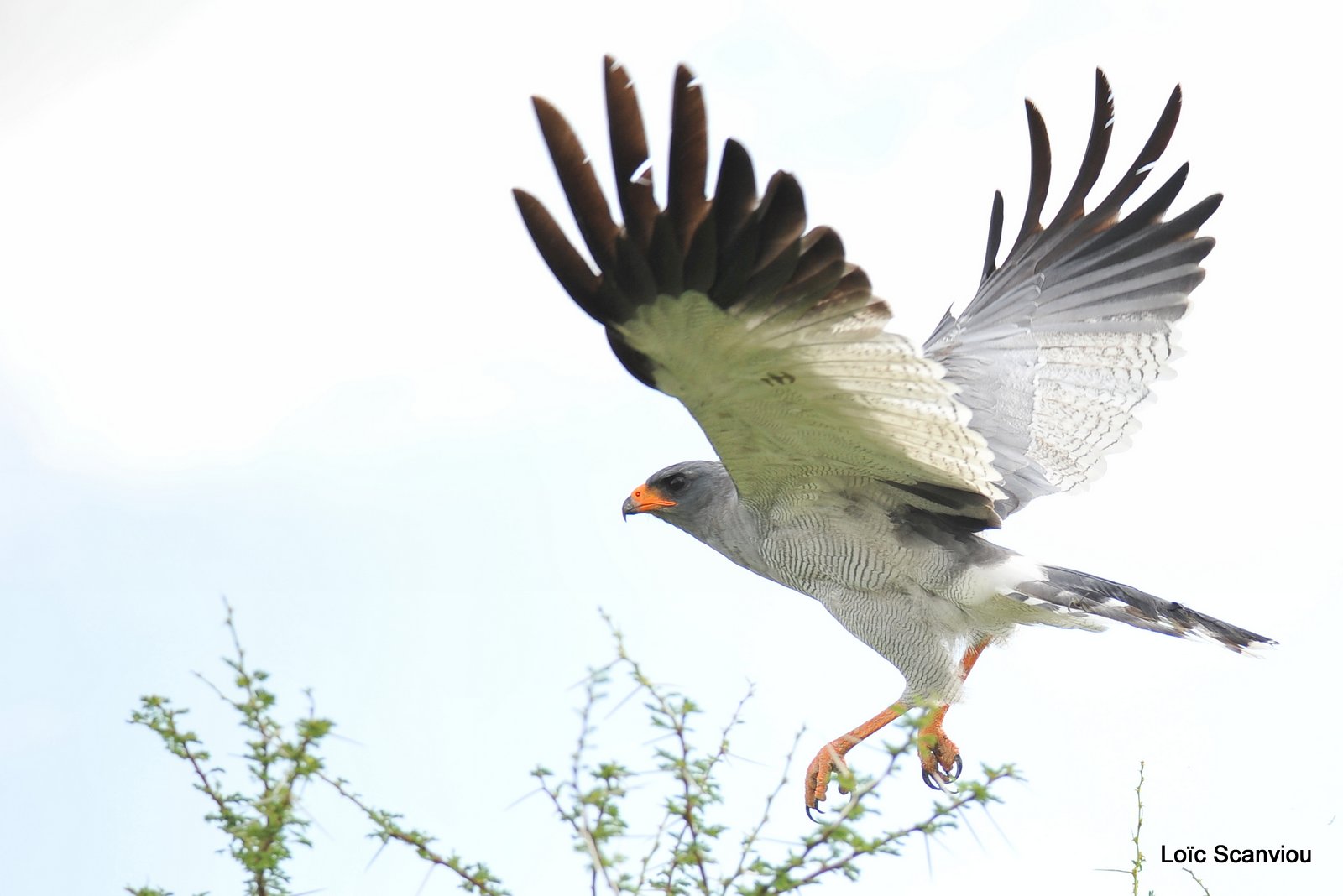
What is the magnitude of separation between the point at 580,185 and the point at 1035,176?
3.76m

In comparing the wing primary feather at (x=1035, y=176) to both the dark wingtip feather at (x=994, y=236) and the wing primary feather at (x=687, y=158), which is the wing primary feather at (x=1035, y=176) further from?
the wing primary feather at (x=687, y=158)

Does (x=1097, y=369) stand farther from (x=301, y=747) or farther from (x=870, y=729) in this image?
(x=301, y=747)

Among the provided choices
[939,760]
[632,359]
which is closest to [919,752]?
[939,760]

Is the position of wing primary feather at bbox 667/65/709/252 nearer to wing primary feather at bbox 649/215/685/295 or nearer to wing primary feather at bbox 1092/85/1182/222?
wing primary feather at bbox 649/215/685/295

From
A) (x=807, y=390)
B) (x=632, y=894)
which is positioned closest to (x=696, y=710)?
(x=632, y=894)

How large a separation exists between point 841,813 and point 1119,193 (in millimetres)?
4444

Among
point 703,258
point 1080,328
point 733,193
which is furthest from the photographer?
point 1080,328

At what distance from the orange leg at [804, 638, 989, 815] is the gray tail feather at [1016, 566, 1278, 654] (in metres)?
0.46

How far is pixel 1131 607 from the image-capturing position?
5355 millimetres

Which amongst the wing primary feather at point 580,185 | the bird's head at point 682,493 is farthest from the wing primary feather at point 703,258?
the bird's head at point 682,493

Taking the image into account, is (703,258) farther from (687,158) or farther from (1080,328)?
(1080,328)

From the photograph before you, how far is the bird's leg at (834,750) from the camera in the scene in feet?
18.3

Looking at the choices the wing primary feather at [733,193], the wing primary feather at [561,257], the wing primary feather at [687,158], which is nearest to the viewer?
the wing primary feather at [687,158]

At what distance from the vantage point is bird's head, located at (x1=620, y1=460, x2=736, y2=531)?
20.3 feet
